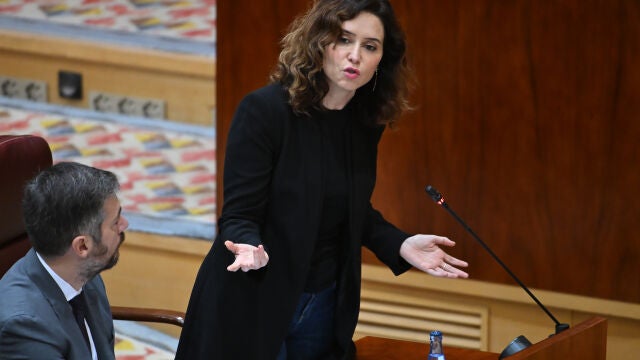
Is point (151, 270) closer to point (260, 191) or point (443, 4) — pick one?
point (443, 4)

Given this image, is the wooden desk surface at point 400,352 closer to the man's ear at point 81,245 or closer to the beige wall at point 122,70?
the man's ear at point 81,245

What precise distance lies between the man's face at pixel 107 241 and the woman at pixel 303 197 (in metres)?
0.17

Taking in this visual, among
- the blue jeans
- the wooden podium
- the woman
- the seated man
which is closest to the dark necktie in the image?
the seated man

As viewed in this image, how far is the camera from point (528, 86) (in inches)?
103

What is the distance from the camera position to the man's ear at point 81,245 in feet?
5.32

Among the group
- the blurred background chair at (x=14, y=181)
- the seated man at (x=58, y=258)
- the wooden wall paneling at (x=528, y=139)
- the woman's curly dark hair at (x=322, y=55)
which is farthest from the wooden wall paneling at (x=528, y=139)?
the seated man at (x=58, y=258)

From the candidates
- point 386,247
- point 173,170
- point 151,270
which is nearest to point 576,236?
point 386,247

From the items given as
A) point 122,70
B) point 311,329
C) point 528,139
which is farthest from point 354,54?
point 122,70

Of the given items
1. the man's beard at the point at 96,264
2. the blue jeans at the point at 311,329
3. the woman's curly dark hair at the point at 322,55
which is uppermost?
the woman's curly dark hair at the point at 322,55

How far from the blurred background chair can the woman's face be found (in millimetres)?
522

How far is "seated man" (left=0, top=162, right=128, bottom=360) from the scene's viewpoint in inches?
61.9

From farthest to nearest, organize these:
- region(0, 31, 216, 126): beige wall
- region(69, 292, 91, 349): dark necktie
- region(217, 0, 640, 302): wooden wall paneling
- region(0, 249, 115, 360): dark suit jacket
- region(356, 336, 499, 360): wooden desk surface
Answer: region(0, 31, 216, 126): beige wall, region(217, 0, 640, 302): wooden wall paneling, region(356, 336, 499, 360): wooden desk surface, region(69, 292, 91, 349): dark necktie, region(0, 249, 115, 360): dark suit jacket

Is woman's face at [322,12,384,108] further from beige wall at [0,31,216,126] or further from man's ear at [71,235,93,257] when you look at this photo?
beige wall at [0,31,216,126]

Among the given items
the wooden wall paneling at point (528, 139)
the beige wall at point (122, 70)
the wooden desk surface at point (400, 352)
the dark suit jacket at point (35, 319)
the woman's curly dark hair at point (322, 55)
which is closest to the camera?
the dark suit jacket at point (35, 319)
